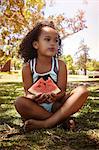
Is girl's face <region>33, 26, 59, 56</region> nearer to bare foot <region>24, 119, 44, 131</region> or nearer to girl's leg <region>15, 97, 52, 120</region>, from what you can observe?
girl's leg <region>15, 97, 52, 120</region>

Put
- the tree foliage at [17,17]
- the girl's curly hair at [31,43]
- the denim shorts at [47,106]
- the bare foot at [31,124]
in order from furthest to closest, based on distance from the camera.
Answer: the tree foliage at [17,17] < the girl's curly hair at [31,43] < the denim shorts at [47,106] < the bare foot at [31,124]

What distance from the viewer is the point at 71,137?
3.02m

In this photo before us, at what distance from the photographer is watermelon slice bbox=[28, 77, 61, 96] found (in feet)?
12.1

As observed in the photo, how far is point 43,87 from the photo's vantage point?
12.2 feet

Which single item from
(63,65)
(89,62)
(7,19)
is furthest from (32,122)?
(89,62)

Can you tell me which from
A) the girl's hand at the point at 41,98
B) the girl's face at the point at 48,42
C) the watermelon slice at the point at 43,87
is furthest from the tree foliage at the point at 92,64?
the girl's hand at the point at 41,98

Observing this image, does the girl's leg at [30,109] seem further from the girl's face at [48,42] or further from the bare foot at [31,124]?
the girl's face at [48,42]

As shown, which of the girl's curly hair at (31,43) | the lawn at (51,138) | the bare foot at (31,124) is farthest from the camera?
the girl's curly hair at (31,43)

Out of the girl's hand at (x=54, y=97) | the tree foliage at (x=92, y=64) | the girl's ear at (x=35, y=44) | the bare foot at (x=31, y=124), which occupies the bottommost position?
the tree foliage at (x=92, y=64)

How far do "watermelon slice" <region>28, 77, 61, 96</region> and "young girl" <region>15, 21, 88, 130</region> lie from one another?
0.06m

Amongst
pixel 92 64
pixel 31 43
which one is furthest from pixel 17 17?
pixel 92 64

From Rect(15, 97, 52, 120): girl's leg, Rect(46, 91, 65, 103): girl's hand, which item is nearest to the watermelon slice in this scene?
Rect(46, 91, 65, 103): girl's hand

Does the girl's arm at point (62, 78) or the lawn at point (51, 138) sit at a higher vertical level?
the girl's arm at point (62, 78)

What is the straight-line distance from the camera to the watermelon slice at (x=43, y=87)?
3.69m
